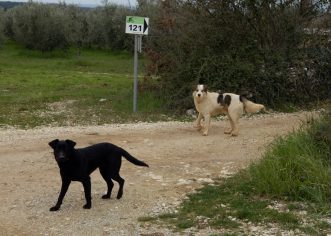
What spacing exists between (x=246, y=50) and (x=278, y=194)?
30.6 feet

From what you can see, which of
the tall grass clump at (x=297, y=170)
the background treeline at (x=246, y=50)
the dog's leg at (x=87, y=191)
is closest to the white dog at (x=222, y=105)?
the background treeline at (x=246, y=50)

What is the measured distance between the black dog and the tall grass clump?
67.2 inches

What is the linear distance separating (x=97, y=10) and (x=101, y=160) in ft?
144

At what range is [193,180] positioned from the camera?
27.6 ft

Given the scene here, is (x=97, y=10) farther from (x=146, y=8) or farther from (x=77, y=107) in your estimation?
(x=77, y=107)

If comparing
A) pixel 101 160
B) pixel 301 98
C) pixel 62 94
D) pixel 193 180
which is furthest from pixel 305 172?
pixel 62 94

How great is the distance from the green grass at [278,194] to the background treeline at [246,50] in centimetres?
738

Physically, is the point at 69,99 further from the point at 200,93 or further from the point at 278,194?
the point at 278,194

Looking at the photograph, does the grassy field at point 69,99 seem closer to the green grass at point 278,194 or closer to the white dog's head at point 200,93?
the white dog's head at point 200,93

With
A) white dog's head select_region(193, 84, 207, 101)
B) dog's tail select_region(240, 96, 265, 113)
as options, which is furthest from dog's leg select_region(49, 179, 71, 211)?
dog's tail select_region(240, 96, 265, 113)

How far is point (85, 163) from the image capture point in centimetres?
697

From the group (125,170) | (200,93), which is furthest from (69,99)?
(125,170)

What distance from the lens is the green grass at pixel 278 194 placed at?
6.50 m

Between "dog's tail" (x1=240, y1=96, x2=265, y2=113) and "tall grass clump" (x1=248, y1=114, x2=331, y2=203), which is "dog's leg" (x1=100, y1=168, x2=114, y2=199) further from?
"dog's tail" (x1=240, y1=96, x2=265, y2=113)
